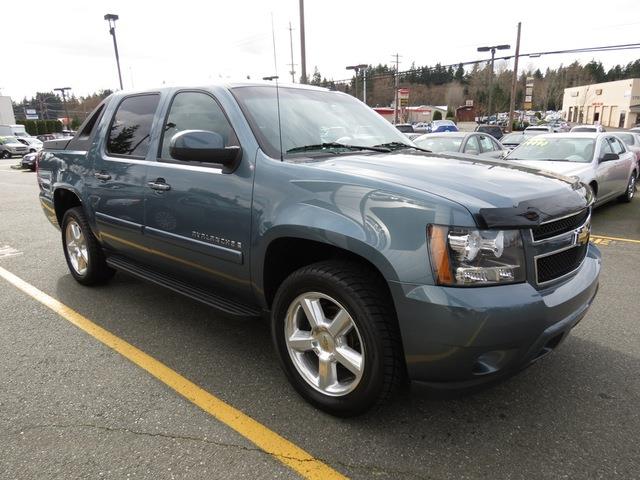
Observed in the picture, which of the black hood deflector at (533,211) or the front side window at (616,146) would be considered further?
the front side window at (616,146)

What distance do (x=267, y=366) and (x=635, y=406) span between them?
85.2 inches

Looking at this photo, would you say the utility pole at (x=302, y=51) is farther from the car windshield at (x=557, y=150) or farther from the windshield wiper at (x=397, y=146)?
the windshield wiper at (x=397, y=146)

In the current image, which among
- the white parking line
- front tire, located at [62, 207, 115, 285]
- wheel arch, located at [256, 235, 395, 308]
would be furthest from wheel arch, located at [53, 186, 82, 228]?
wheel arch, located at [256, 235, 395, 308]

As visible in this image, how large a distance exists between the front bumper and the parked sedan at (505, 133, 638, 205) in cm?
604

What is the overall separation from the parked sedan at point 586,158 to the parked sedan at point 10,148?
1314 inches

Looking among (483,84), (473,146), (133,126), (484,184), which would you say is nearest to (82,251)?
(133,126)

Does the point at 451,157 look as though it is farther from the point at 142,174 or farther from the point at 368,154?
the point at 142,174

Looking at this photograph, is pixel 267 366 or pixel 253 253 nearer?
pixel 253 253

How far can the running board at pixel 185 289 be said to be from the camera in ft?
9.85

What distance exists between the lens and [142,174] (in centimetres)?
349

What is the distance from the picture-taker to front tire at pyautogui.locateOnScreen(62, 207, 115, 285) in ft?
14.4

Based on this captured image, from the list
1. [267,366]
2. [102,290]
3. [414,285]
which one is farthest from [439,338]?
[102,290]

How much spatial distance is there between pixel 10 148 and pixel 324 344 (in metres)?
36.5

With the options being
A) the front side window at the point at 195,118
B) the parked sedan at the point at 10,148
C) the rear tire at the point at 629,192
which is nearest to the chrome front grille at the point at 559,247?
the front side window at the point at 195,118
